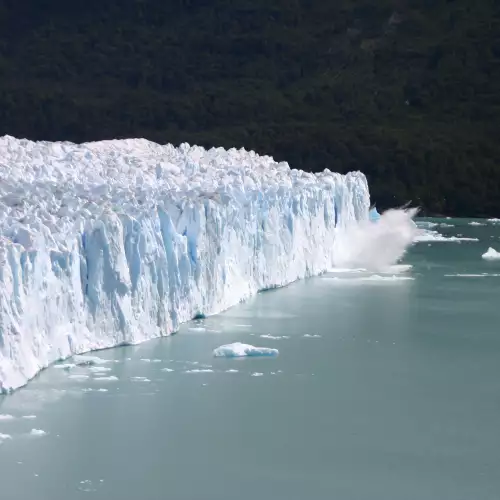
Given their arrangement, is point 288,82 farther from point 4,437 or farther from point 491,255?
point 4,437

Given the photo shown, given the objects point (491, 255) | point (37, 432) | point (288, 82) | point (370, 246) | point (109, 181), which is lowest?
point (37, 432)

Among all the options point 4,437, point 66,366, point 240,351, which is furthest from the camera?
point 240,351

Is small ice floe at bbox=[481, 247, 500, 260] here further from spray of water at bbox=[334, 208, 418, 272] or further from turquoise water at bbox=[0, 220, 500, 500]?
turquoise water at bbox=[0, 220, 500, 500]

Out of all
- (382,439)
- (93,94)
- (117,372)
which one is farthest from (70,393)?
(93,94)

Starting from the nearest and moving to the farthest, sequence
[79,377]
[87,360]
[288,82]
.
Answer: [79,377]
[87,360]
[288,82]

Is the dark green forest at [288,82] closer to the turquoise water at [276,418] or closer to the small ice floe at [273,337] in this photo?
the small ice floe at [273,337]

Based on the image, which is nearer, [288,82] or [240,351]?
[240,351]

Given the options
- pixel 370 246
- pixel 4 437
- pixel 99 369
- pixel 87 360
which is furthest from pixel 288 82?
pixel 4 437
